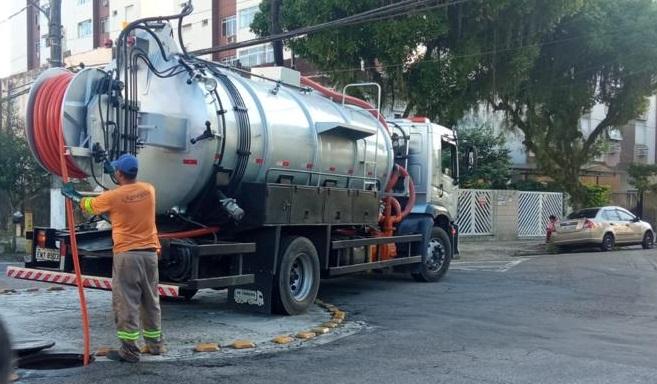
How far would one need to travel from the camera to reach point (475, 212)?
85.2 feet

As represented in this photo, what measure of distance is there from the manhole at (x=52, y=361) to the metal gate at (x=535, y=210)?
23405 mm

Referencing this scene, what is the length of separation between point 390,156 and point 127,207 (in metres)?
6.18

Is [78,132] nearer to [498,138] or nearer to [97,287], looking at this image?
[97,287]

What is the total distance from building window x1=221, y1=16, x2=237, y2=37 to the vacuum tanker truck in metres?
33.9

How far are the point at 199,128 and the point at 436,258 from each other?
7.00m

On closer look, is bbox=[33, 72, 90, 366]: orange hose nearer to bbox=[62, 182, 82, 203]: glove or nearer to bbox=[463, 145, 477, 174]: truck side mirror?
bbox=[62, 182, 82, 203]: glove

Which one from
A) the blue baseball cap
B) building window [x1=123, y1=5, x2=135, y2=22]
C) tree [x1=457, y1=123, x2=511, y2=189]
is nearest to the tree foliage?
tree [x1=457, y1=123, x2=511, y2=189]

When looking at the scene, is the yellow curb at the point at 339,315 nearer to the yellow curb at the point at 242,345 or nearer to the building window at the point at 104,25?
the yellow curb at the point at 242,345

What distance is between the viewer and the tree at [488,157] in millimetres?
31750

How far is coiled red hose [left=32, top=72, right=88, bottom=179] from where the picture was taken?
25.2ft

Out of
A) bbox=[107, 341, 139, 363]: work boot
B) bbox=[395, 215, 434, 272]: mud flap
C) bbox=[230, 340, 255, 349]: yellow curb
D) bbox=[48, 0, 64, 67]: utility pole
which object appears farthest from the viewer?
bbox=[48, 0, 64, 67]: utility pole

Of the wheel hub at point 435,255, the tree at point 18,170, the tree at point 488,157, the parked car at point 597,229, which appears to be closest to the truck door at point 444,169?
the wheel hub at point 435,255

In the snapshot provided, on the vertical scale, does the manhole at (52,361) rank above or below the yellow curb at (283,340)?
above

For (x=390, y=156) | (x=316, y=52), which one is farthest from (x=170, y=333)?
(x=316, y=52)
